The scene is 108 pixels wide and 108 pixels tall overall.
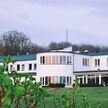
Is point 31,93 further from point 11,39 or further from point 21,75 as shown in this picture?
point 11,39

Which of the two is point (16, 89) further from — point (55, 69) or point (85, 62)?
point (85, 62)

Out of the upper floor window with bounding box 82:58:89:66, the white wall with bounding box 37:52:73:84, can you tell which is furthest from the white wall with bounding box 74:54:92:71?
the white wall with bounding box 37:52:73:84

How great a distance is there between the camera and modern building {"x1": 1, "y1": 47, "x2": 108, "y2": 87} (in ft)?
208

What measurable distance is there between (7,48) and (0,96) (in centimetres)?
9155

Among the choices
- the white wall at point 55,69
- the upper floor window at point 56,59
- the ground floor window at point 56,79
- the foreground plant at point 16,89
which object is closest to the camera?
the foreground plant at point 16,89

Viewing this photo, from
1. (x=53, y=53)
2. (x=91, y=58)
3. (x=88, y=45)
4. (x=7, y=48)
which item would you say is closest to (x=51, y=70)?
(x=53, y=53)

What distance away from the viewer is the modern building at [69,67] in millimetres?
63500

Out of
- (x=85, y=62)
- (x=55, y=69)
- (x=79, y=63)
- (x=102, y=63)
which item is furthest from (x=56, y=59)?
(x=102, y=63)

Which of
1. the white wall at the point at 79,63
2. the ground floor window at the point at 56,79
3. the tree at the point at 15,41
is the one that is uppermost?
the tree at the point at 15,41

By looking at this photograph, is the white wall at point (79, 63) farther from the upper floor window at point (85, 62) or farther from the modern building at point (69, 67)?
the upper floor window at point (85, 62)

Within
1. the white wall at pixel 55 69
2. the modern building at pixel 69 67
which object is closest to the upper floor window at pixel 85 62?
the modern building at pixel 69 67

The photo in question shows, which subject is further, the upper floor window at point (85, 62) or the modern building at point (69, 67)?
the upper floor window at point (85, 62)

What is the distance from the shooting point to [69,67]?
210ft

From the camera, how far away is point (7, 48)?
9412 centimetres
